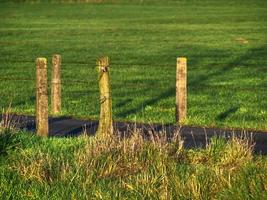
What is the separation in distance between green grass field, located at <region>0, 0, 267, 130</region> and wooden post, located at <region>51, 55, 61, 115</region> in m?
0.29

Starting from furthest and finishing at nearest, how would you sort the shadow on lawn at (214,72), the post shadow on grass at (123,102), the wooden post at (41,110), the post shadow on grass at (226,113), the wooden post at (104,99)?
the post shadow on grass at (123,102) → the shadow on lawn at (214,72) → the post shadow on grass at (226,113) → the wooden post at (41,110) → the wooden post at (104,99)

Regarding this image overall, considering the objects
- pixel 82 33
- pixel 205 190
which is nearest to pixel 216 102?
pixel 205 190

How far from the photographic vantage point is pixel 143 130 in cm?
1744

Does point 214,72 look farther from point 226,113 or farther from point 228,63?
point 226,113

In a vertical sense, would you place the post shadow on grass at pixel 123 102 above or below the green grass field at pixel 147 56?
above

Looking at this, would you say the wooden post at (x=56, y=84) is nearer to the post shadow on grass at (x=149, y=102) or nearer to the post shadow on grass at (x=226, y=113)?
the post shadow on grass at (x=149, y=102)

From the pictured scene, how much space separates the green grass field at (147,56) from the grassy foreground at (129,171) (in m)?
5.52

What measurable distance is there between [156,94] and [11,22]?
4824 centimetres

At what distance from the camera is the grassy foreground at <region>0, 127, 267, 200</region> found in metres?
10.5

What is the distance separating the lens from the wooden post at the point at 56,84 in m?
20.4

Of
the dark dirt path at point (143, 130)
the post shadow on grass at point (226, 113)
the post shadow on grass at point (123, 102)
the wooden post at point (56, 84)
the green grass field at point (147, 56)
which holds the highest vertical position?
the wooden post at point (56, 84)

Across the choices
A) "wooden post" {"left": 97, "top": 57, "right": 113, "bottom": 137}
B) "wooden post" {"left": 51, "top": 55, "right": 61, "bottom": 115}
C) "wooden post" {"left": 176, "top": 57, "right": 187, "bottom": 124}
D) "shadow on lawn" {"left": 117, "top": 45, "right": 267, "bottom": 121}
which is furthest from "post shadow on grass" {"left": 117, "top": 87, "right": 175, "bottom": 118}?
"wooden post" {"left": 97, "top": 57, "right": 113, "bottom": 137}

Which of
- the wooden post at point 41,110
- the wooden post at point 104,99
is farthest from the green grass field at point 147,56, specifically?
the wooden post at point 104,99

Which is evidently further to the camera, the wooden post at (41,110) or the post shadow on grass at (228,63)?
the post shadow on grass at (228,63)
